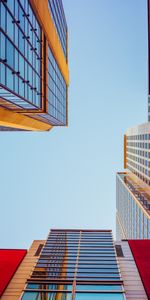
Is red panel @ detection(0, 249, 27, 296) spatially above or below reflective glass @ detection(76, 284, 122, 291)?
above

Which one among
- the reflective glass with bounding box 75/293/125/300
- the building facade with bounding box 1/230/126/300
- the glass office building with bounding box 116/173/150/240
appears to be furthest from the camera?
the glass office building with bounding box 116/173/150/240

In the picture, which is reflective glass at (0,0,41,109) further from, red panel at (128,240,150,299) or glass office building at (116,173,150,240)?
glass office building at (116,173,150,240)

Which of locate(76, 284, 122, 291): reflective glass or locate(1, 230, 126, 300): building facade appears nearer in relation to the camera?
locate(1, 230, 126, 300): building facade

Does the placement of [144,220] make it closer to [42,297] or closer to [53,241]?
[53,241]

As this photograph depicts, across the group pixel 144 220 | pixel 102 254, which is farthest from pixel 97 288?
pixel 144 220

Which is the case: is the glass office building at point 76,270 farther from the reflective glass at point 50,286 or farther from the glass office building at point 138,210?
the glass office building at point 138,210

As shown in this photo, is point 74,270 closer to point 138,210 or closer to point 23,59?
point 23,59

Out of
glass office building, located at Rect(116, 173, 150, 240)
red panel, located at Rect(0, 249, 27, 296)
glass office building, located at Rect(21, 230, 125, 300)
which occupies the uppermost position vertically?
red panel, located at Rect(0, 249, 27, 296)

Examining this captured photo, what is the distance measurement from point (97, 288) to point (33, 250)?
12.1 meters

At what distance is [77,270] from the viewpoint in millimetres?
31406

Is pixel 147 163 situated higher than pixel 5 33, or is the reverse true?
pixel 5 33

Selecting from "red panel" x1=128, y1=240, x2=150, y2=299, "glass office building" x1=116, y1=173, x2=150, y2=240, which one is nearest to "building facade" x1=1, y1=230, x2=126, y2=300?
"red panel" x1=128, y1=240, x2=150, y2=299

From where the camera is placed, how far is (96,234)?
146 ft

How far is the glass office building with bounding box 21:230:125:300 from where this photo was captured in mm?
25984
